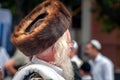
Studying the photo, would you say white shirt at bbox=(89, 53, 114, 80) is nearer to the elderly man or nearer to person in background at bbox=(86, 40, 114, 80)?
person in background at bbox=(86, 40, 114, 80)

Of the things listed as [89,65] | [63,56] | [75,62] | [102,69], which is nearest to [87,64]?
[89,65]

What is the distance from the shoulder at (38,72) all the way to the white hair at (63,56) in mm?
94

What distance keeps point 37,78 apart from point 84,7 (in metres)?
19.0

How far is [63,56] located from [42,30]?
0.84ft

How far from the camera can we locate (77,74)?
5.27 metres

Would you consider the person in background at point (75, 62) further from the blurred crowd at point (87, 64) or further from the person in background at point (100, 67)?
the person in background at point (100, 67)

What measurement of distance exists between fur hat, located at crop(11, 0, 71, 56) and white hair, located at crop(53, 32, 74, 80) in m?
0.05

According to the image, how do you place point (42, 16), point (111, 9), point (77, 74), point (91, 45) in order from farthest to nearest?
point (111, 9), point (91, 45), point (77, 74), point (42, 16)

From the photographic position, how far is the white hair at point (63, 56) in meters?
3.78

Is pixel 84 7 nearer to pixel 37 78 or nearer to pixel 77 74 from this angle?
pixel 77 74

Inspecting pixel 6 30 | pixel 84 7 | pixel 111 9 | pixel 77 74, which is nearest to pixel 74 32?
pixel 84 7

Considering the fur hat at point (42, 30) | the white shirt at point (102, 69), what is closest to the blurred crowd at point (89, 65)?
the white shirt at point (102, 69)

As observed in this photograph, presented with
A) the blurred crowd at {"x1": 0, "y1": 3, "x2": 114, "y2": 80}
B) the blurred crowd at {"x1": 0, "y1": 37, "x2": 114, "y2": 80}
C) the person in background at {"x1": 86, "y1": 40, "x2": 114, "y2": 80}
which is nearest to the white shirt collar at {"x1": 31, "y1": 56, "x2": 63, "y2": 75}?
the blurred crowd at {"x1": 0, "y1": 3, "x2": 114, "y2": 80}

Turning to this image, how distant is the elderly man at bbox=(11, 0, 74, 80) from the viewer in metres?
3.67
